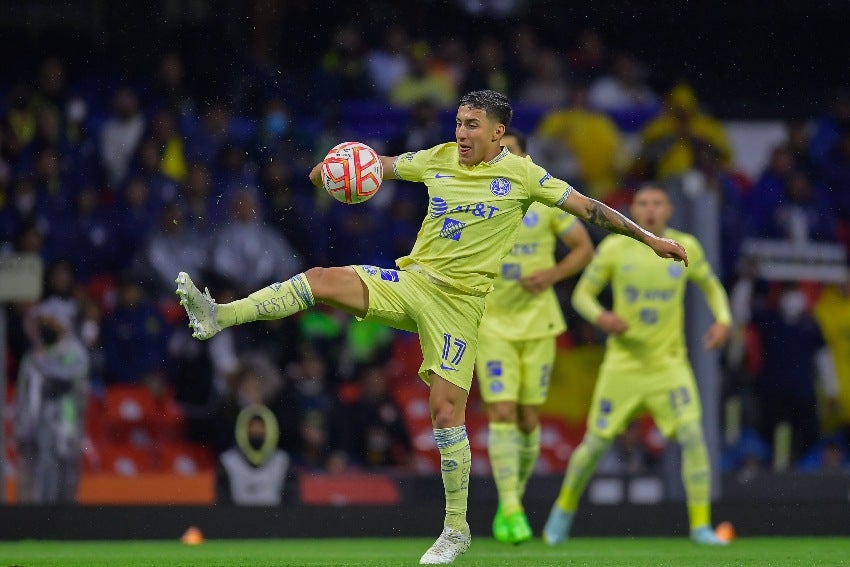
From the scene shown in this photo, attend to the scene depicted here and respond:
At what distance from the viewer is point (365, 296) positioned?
7.21 meters

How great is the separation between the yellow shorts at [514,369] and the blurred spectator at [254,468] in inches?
101

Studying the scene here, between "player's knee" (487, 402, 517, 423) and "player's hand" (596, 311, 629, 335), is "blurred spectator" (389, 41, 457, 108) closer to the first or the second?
"player's hand" (596, 311, 629, 335)

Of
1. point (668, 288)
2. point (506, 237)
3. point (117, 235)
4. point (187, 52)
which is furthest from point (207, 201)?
point (506, 237)

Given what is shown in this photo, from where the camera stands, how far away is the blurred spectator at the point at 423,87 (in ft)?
47.5

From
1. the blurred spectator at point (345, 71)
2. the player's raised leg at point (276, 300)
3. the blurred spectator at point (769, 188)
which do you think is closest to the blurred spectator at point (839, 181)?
the blurred spectator at point (769, 188)

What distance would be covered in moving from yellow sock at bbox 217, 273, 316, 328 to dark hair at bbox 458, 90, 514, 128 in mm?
1214

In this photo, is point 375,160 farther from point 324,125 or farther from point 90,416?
point 324,125

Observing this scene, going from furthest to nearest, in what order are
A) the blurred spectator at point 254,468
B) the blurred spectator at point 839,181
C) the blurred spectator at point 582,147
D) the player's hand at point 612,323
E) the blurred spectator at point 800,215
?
the blurred spectator at point 839,181 → the blurred spectator at point 800,215 → the blurred spectator at point 582,147 → the blurred spectator at point 254,468 → the player's hand at point 612,323

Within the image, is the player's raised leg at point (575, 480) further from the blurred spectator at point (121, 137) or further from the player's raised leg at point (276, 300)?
the blurred spectator at point (121, 137)

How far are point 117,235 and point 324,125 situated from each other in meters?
2.24

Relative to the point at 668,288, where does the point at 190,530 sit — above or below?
below

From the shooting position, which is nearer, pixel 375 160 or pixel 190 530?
pixel 375 160

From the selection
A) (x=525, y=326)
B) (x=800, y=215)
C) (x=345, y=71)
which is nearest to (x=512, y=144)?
(x=525, y=326)

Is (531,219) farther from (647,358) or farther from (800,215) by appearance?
(800,215)
